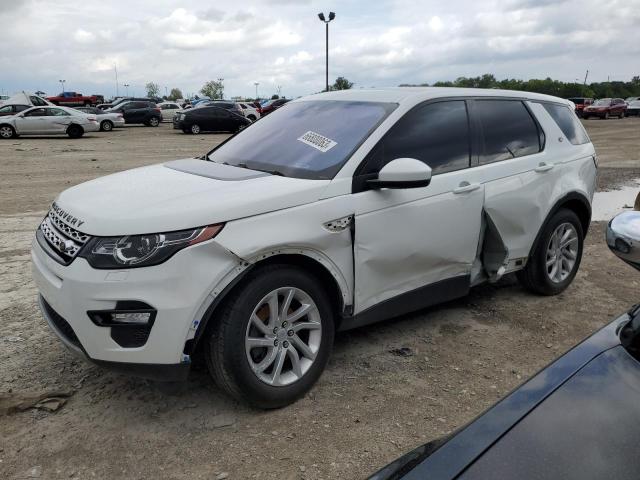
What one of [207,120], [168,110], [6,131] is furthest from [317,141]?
[168,110]

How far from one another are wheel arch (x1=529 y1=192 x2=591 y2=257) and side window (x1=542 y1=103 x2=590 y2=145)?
522 mm

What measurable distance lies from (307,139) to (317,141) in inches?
4.3

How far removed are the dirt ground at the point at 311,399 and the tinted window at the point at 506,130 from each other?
131cm

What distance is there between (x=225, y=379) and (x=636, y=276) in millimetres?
4487

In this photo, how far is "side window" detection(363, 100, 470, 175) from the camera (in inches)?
141

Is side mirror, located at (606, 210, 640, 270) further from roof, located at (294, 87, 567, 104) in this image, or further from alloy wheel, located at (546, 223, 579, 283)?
alloy wheel, located at (546, 223, 579, 283)

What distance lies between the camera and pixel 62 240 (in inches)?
117

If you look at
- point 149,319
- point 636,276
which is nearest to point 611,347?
point 149,319

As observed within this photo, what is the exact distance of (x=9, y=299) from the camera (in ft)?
15.6

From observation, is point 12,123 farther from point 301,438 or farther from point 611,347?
point 611,347

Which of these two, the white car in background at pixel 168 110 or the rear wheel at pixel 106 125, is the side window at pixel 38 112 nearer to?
the rear wheel at pixel 106 125

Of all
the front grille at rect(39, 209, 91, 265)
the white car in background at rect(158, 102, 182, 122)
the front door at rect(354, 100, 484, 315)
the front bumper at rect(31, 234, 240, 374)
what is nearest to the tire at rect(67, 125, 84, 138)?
the white car in background at rect(158, 102, 182, 122)

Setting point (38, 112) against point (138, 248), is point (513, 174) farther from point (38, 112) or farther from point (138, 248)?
point (38, 112)

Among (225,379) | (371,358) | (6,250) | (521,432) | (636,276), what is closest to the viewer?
(521,432)
